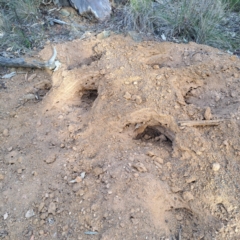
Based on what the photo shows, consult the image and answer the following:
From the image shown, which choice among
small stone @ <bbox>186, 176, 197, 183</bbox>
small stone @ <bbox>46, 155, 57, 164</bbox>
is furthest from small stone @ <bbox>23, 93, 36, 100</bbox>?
small stone @ <bbox>186, 176, 197, 183</bbox>

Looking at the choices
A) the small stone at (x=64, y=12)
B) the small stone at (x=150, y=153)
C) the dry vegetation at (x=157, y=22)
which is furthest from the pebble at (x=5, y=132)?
the small stone at (x=64, y=12)

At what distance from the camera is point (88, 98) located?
2553 mm

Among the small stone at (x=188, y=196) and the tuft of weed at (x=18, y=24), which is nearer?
the small stone at (x=188, y=196)

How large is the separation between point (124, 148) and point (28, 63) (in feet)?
4.71

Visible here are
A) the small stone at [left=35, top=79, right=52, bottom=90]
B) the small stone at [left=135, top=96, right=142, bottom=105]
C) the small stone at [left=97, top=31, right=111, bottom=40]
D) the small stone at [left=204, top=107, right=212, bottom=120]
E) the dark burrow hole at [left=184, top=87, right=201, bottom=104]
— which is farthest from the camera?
the small stone at [left=97, top=31, right=111, bottom=40]

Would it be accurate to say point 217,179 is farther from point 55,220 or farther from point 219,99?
point 55,220

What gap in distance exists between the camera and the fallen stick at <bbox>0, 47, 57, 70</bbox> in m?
2.70

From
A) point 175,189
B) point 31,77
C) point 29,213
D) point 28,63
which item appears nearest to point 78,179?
point 29,213

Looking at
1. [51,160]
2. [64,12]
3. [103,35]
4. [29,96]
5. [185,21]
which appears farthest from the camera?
[64,12]

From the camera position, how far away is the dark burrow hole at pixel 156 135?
2.17m

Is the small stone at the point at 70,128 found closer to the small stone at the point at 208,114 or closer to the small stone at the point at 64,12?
the small stone at the point at 208,114

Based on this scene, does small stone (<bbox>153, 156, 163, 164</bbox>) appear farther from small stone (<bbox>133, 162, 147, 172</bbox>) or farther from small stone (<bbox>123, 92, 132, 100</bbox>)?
small stone (<bbox>123, 92, 132, 100</bbox>)

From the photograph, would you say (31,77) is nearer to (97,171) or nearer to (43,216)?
(97,171)

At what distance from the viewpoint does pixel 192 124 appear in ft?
6.75
